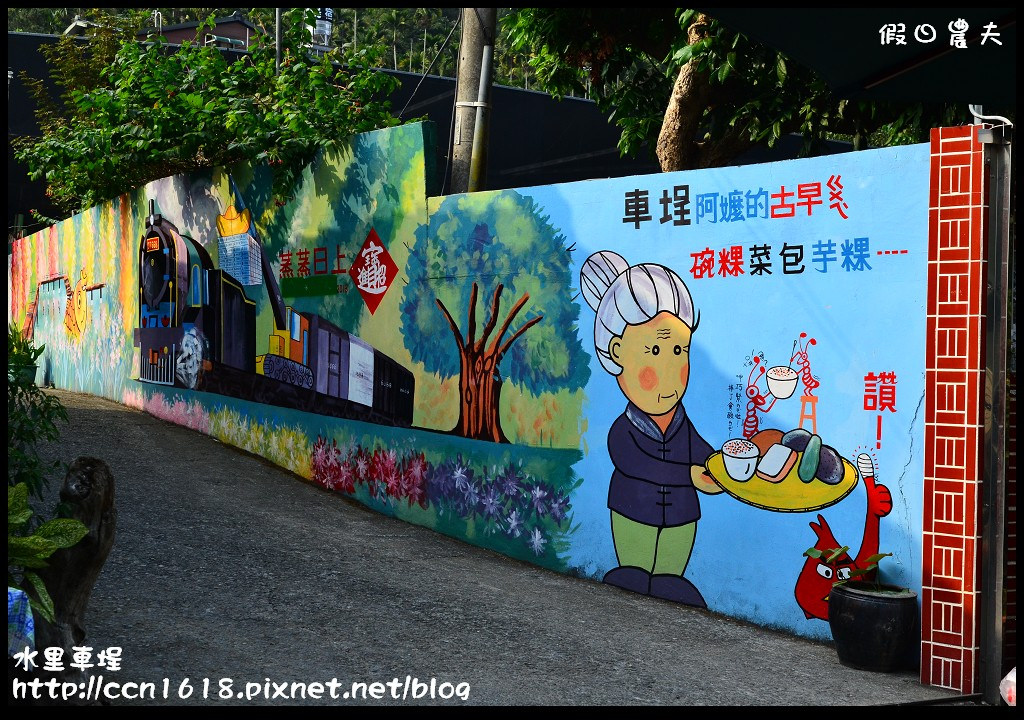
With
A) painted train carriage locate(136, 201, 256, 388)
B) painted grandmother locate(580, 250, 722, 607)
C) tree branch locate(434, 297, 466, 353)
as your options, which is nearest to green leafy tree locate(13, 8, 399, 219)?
painted train carriage locate(136, 201, 256, 388)

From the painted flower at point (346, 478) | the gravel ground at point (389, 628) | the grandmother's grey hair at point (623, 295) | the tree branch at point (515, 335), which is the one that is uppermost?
the grandmother's grey hair at point (623, 295)

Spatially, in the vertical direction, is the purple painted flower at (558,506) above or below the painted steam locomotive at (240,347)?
below

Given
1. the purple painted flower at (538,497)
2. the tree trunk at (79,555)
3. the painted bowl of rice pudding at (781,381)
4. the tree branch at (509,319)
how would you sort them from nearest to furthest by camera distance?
1. the tree trunk at (79,555)
2. the painted bowl of rice pudding at (781,381)
3. the purple painted flower at (538,497)
4. the tree branch at (509,319)

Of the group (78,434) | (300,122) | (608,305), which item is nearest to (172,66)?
(300,122)

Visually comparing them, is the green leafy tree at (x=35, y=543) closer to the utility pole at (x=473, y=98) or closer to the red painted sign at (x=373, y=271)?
the red painted sign at (x=373, y=271)

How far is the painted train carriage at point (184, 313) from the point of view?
959 centimetres

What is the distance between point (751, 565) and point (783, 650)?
0.57m

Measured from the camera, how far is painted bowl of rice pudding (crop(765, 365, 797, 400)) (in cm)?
568

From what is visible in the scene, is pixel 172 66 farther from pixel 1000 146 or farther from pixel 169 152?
pixel 1000 146

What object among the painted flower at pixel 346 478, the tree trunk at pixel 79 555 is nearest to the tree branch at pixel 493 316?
the painted flower at pixel 346 478

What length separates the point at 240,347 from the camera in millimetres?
9484

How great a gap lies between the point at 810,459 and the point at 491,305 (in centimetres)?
252

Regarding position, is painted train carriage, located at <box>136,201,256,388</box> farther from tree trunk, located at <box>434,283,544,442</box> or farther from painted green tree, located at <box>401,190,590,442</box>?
tree trunk, located at <box>434,283,544,442</box>

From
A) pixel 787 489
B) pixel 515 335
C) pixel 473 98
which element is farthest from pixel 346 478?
pixel 787 489
